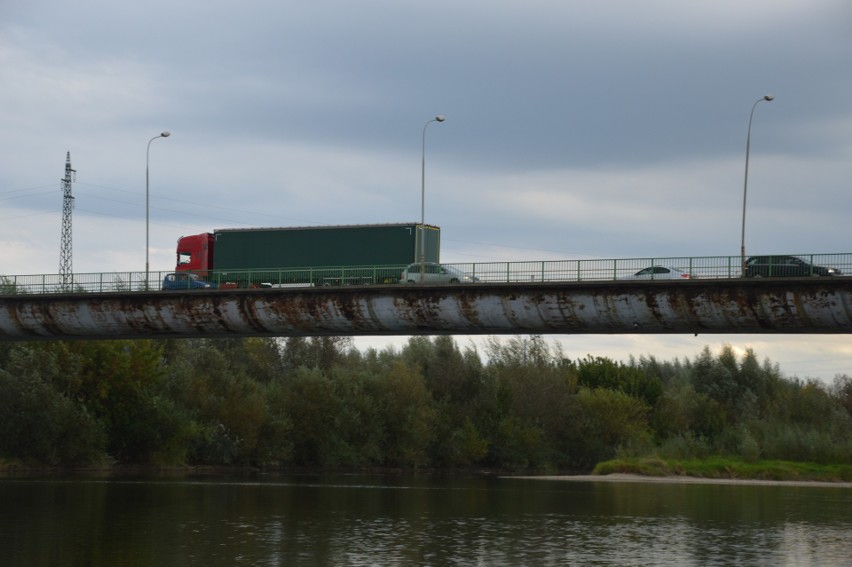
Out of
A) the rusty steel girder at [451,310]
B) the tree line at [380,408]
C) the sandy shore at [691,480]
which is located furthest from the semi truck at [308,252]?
the sandy shore at [691,480]

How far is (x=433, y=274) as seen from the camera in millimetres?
62875

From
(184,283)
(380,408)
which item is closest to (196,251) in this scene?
(184,283)

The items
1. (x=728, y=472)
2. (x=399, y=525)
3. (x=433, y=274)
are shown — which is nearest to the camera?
(x=399, y=525)

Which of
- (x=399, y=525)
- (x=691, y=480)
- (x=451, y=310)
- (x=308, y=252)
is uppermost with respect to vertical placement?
(x=308, y=252)

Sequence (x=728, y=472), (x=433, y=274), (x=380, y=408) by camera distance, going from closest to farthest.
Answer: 1. (x=433, y=274)
2. (x=728, y=472)
3. (x=380, y=408)

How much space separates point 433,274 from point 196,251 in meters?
23.0

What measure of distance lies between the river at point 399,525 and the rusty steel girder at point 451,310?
31.8ft

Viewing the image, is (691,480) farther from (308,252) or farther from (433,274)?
(433,274)

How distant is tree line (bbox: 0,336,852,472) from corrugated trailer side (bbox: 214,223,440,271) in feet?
79.6

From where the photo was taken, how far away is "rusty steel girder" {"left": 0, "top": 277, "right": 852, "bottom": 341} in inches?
2080

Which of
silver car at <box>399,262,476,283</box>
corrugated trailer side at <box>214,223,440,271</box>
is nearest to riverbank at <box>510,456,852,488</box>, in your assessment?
corrugated trailer side at <box>214,223,440,271</box>

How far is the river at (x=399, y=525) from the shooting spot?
139 ft

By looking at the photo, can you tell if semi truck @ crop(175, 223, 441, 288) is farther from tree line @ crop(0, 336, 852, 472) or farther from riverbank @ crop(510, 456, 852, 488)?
riverbank @ crop(510, 456, 852, 488)

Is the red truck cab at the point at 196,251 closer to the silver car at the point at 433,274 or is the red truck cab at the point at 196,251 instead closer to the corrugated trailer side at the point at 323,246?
the corrugated trailer side at the point at 323,246
